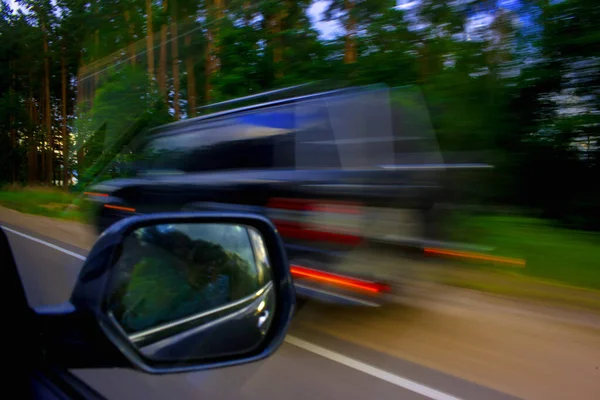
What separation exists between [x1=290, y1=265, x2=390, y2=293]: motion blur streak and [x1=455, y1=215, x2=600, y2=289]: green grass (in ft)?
4.62

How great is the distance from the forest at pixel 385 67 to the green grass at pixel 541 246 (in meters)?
1.11

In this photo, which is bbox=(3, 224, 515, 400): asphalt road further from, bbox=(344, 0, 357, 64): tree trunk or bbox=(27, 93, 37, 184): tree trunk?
bbox=(27, 93, 37, 184): tree trunk

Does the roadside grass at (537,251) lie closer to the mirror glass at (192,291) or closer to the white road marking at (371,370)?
the white road marking at (371,370)

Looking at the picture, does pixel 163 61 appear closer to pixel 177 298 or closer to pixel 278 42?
pixel 278 42

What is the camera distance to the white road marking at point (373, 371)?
11.4 feet

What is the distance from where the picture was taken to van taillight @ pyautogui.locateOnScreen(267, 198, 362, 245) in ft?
14.6

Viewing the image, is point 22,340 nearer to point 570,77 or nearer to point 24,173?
point 570,77

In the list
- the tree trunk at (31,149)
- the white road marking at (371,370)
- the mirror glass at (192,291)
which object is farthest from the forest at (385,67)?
the mirror glass at (192,291)

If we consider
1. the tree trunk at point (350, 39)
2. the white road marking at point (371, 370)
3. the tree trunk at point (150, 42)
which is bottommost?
the white road marking at point (371, 370)

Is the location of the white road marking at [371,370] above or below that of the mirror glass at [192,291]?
below

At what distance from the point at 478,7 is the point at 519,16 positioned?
108 cm

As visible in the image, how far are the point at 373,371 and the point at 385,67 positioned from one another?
942 cm

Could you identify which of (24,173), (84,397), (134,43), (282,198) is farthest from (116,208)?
(24,173)

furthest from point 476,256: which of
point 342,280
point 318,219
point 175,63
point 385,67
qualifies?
point 175,63
